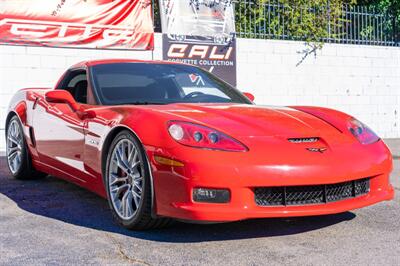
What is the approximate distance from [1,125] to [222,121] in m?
6.68

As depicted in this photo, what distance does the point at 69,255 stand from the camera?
10.8ft

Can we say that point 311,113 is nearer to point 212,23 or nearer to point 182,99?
point 182,99

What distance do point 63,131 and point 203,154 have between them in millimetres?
1906

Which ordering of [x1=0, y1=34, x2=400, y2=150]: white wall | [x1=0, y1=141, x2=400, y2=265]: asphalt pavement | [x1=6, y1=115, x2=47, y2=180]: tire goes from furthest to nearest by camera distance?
[x1=0, y1=34, x2=400, y2=150]: white wall
[x1=6, y1=115, x2=47, y2=180]: tire
[x1=0, y1=141, x2=400, y2=265]: asphalt pavement

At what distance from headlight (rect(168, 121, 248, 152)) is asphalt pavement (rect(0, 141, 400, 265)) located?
61 cm

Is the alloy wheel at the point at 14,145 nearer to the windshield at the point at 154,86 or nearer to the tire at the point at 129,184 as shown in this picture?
the windshield at the point at 154,86

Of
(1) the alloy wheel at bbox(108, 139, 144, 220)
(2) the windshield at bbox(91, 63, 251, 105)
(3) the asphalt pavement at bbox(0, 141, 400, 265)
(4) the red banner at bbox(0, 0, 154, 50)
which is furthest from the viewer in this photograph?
(4) the red banner at bbox(0, 0, 154, 50)

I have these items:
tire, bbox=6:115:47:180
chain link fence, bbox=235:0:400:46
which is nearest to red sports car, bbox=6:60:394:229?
tire, bbox=6:115:47:180

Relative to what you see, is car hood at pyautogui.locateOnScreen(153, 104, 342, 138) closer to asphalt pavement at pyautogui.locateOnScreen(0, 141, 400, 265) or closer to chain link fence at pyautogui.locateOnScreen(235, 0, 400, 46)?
asphalt pavement at pyautogui.locateOnScreen(0, 141, 400, 265)

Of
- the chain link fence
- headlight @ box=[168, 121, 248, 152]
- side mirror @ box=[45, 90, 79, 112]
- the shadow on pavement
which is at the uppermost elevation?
the chain link fence

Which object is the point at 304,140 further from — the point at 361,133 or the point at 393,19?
the point at 393,19

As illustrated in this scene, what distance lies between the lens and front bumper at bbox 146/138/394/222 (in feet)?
10.9

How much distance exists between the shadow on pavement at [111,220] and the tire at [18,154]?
39 centimetres

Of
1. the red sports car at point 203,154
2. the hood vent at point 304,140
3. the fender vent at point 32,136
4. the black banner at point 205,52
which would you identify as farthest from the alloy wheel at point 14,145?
the black banner at point 205,52
